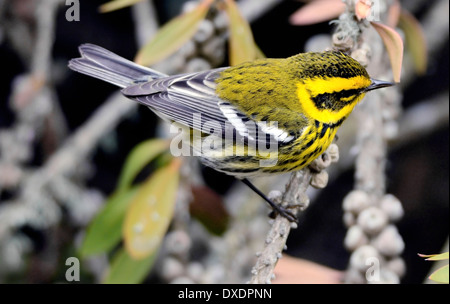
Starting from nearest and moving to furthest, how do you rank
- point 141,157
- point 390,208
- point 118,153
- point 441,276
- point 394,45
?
point 441,276
point 394,45
point 390,208
point 141,157
point 118,153

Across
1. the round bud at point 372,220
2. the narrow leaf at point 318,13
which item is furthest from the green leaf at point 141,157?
the round bud at point 372,220

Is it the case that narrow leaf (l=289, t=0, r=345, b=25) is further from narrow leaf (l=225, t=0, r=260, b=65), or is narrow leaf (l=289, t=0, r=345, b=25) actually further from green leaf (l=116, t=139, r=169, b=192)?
green leaf (l=116, t=139, r=169, b=192)

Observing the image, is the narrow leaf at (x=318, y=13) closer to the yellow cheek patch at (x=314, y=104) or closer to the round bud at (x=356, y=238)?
the yellow cheek patch at (x=314, y=104)

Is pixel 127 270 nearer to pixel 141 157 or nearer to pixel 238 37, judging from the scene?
pixel 141 157

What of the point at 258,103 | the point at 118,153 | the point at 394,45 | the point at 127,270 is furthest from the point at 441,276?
the point at 118,153

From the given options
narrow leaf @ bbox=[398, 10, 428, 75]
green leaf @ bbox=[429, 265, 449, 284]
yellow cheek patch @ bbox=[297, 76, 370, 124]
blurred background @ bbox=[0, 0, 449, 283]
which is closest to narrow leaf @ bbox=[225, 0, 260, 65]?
yellow cheek patch @ bbox=[297, 76, 370, 124]

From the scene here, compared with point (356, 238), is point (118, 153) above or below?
above
